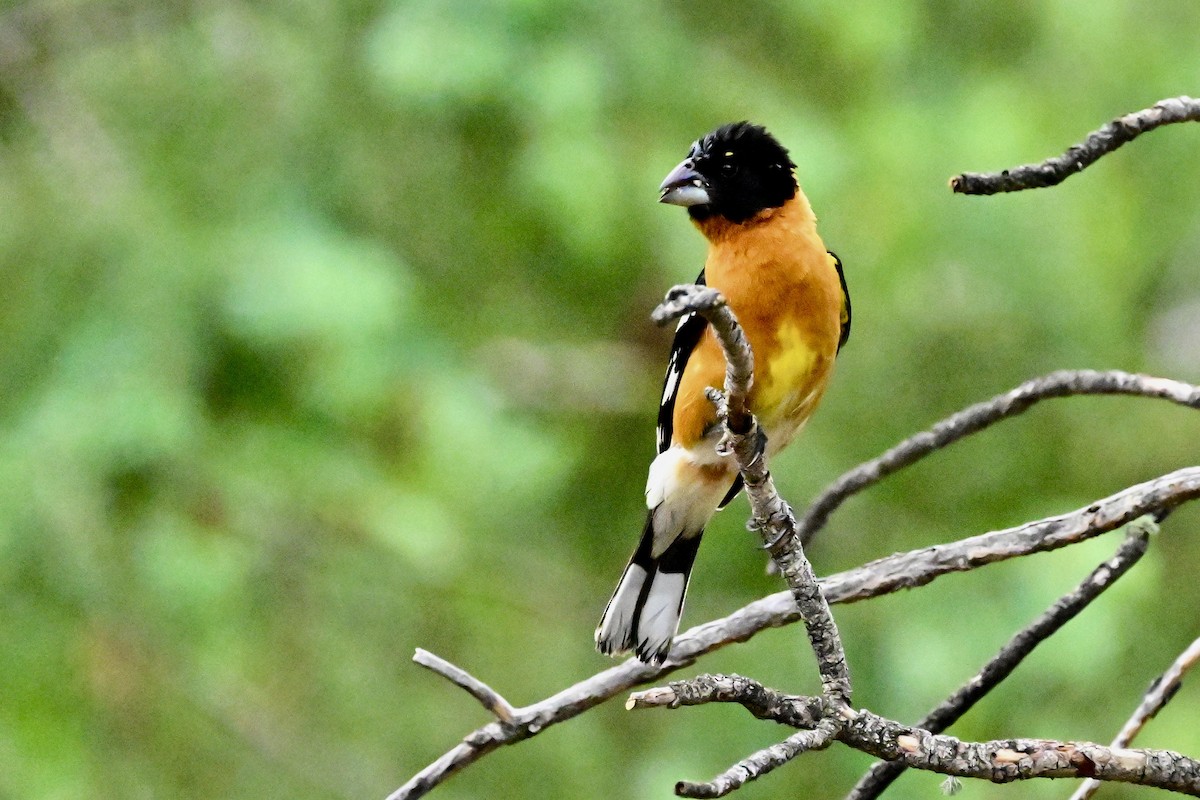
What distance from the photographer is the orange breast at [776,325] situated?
126 inches

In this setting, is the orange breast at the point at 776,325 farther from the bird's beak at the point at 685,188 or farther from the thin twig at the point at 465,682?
the thin twig at the point at 465,682

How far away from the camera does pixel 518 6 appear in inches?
186

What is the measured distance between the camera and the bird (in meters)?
3.21

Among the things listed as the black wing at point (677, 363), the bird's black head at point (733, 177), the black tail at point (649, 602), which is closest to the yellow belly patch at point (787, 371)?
the black wing at point (677, 363)

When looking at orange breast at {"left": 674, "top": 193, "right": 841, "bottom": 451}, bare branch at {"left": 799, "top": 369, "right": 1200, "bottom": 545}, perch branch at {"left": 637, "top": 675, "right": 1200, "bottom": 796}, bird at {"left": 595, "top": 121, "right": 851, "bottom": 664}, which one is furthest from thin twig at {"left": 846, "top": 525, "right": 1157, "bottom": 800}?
orange breast at {"left": 674, "top": 193, "right": 841, "bottom": 451}

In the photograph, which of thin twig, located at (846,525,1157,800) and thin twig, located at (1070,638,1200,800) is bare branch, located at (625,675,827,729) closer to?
thin twig, located at (846,525,1157,800)

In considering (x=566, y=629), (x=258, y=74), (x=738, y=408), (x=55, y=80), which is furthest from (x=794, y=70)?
(x=738, y=408)

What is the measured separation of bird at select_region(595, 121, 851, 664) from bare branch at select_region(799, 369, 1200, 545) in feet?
0.82

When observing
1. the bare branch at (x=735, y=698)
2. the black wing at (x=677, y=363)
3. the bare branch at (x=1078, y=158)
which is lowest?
the bare branch at (x=735, y=698)

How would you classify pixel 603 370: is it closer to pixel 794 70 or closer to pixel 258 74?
pixel 794 70

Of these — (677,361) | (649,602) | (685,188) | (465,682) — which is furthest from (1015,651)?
(685,188)

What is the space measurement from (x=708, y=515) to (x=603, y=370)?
2.38 m

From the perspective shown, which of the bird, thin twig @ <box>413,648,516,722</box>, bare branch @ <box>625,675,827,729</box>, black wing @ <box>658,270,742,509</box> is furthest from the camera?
black wing @ <box>658,270,742,509</box>

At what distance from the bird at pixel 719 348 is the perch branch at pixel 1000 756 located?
1.09 m
